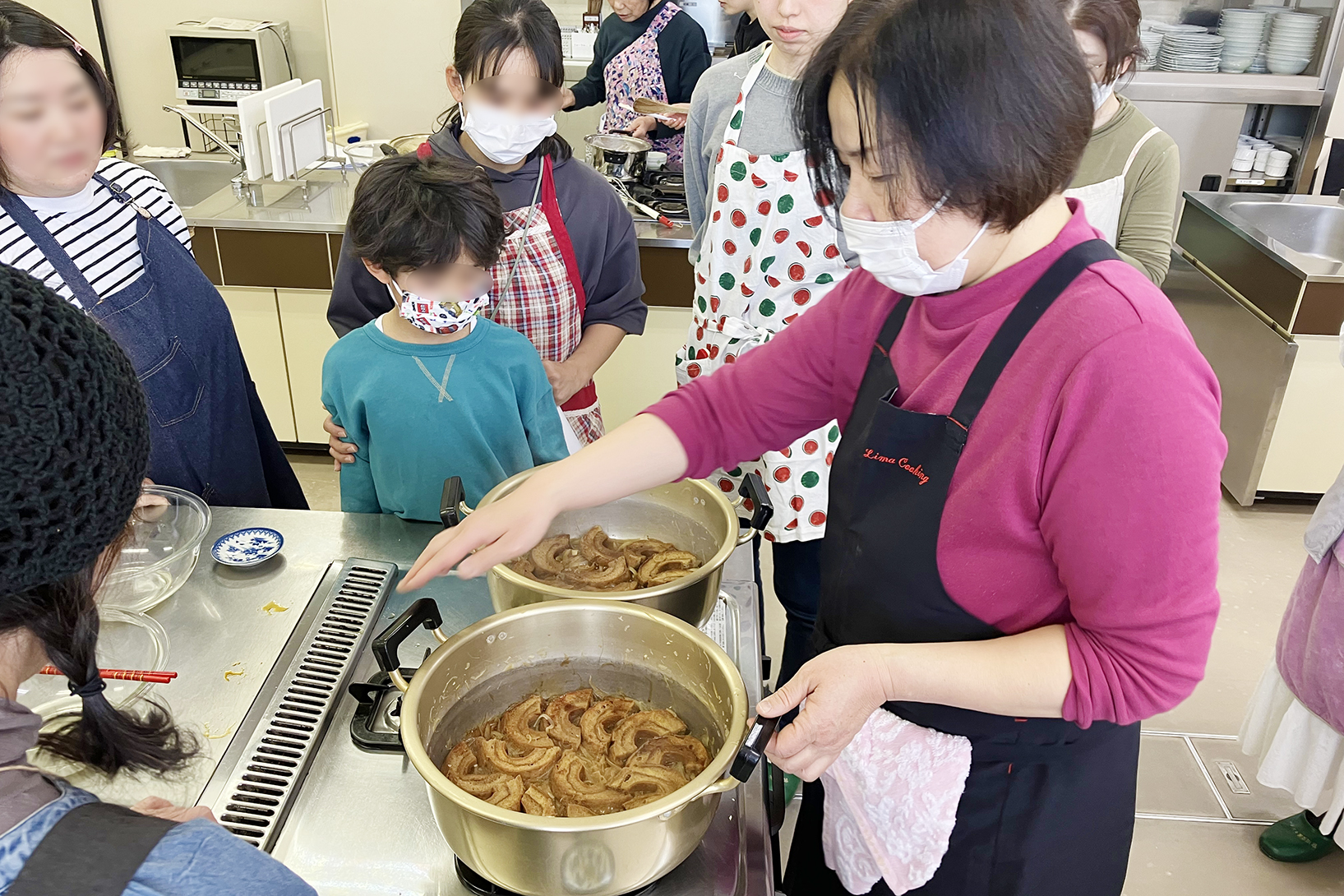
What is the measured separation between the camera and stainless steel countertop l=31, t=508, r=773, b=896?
3.10ft

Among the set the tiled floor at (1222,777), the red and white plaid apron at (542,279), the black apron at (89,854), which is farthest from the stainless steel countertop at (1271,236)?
the black apron at (89,854)

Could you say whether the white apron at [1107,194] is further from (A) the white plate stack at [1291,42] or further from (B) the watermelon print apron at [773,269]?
(A) the white plate stack at [1291,42]

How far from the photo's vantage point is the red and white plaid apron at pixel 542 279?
1.91 metres

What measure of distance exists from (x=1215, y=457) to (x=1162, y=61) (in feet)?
14.2

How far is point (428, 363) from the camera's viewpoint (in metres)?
1.60

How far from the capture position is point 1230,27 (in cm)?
425

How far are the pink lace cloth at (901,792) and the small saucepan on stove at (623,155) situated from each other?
100 inches

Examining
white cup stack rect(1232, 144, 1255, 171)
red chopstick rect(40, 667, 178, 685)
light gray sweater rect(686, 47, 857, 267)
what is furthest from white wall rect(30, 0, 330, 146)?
white cup stack rect(1232, 144, 1255, 171)

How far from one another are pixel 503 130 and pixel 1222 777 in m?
2.13

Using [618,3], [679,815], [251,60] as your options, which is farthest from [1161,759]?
[251,60]

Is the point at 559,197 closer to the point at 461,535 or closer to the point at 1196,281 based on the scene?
the point at 461,535

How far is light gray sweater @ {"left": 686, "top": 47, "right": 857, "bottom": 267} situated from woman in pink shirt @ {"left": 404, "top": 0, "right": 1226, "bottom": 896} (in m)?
0.68

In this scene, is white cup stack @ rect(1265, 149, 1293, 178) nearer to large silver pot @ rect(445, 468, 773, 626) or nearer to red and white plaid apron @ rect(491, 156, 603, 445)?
red and white plaid apron @ rect(491, 156, 603, 445)

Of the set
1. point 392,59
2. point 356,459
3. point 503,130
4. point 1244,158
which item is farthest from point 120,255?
point 1244,158
